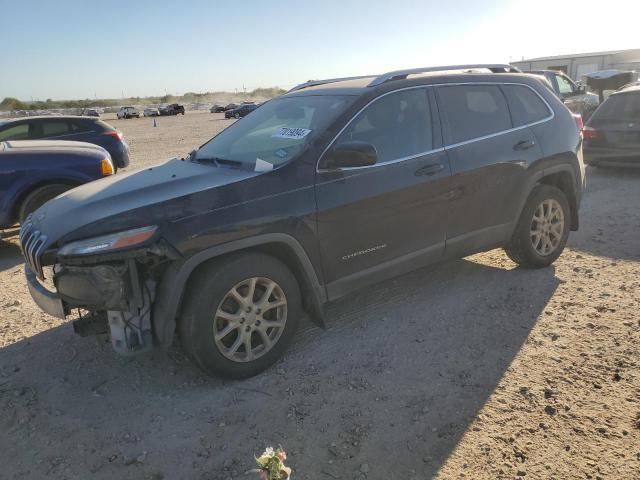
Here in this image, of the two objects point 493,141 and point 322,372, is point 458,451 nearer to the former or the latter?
point 322,372

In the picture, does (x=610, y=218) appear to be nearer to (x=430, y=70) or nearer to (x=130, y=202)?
(x=430, y=70)

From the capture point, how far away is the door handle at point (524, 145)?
14.6ft

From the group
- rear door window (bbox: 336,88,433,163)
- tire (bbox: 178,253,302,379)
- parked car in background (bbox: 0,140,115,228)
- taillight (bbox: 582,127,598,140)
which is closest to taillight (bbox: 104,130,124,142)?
parked car in background (bbox: 0,140,115,228)

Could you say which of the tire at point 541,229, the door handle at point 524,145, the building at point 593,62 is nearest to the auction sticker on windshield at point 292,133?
the door handle at point 524,145

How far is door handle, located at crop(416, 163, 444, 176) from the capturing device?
3842mm

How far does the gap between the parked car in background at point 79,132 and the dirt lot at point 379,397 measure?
19.3 ft

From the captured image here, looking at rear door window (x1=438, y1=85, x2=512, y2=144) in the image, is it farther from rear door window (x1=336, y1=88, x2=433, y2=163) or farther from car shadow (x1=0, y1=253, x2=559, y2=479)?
car shadow (x1=0, y1=253, x2=559, y2=479)

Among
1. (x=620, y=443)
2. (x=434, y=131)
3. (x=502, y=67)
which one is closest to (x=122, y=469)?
(x=620, y=443)

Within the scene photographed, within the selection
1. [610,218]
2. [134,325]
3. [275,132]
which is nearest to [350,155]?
[275,132]

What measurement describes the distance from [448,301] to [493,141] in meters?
1.40

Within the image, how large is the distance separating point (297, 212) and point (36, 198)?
181 inches

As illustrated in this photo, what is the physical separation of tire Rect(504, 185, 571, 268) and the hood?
2693mm

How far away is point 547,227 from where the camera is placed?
15.9 ft

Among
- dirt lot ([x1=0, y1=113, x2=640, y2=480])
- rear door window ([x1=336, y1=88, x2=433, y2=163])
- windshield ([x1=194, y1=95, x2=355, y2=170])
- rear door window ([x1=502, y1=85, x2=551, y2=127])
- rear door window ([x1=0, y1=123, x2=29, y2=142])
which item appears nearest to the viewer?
dirt lot ([x1=0, y1=113, x2=640, y2=480])
